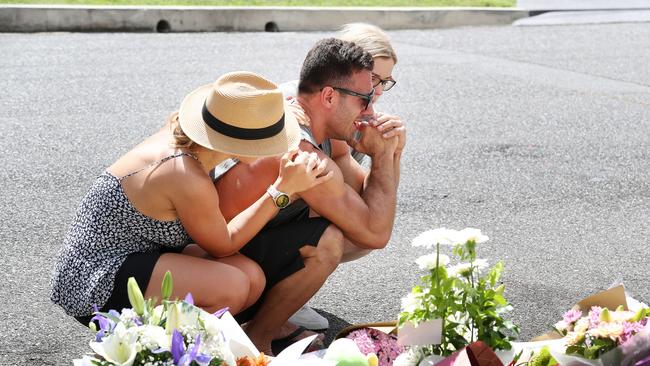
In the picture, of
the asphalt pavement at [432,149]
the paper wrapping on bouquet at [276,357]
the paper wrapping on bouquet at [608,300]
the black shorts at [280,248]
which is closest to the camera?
the paper wrapping on bouquet at [276,357]

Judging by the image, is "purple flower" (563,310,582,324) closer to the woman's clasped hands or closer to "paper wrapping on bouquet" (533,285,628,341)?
"paper wrapping on bouquet" (533,285,628,341)

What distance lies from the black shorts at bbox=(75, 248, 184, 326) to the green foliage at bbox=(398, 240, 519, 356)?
3.44 ft

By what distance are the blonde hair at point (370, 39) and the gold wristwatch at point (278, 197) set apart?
41.9 inches

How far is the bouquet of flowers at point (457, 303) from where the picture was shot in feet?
8.78

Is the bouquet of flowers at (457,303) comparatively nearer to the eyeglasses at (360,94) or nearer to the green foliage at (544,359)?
the green foliage at (544,359)

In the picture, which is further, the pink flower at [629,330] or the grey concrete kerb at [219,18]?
the grey concrete kerb at [219,18]

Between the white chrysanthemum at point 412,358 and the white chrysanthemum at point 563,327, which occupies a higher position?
the white chrysanthemum at point 563,327

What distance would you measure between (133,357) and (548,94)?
7.21 meters

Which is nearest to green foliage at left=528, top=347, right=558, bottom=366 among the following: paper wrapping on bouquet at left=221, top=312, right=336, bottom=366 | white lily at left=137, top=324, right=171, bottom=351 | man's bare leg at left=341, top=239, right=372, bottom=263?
paper wrapping on bouquet at left=221, top=312, right=336, bottom=366

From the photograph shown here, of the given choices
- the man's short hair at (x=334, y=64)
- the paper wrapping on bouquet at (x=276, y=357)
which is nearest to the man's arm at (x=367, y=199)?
the man's short hair at (x=334, y=64)

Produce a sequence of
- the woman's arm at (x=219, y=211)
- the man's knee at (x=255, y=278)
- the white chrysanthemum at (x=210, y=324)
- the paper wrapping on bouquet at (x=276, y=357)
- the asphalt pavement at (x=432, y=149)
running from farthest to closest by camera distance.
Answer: the asphalt pavement at (x=432, y=149) → the man's knee at (x=255, y=278) → the woman's arm at (x=219, y=211) → the paper wrapping on bouquet at (x=276, y=357) → the white chrysanthemum at (x=210, y=324)

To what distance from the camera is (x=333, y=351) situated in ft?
8.81

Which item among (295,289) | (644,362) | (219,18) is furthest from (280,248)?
(219,18)

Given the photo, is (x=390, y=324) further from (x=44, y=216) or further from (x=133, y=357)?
(x=44, y=216)
